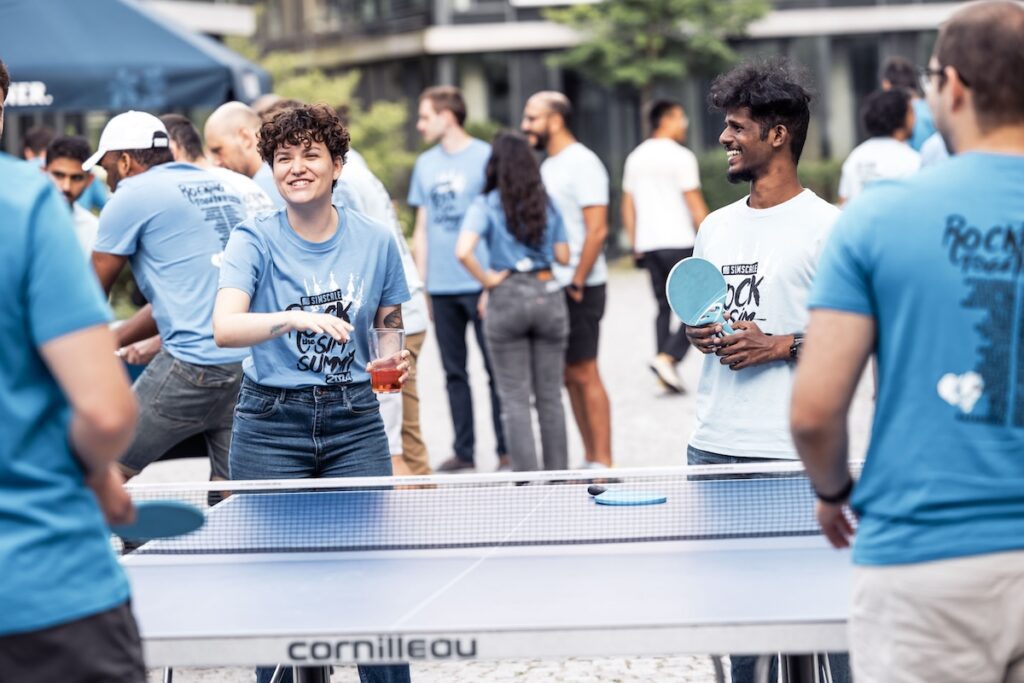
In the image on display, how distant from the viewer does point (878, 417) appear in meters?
2.76

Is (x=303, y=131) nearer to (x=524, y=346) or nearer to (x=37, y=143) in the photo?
(x=524, y=346)

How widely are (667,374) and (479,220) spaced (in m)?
4.24

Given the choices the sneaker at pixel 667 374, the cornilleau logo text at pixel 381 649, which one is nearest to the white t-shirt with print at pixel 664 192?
the sneaker at pixel 667 374

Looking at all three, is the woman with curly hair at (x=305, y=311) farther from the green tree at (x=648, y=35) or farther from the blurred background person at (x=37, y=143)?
the green tree at (x=648, y=35)

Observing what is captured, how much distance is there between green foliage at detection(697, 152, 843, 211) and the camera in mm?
29641

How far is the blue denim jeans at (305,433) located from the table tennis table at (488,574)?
0.26 m

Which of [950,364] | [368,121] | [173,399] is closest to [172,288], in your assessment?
[173,399]

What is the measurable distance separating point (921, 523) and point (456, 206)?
6812mm

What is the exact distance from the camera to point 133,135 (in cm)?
621

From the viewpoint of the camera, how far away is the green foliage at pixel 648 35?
30766 mm

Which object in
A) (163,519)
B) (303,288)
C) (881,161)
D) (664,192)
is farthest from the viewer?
(664,192)

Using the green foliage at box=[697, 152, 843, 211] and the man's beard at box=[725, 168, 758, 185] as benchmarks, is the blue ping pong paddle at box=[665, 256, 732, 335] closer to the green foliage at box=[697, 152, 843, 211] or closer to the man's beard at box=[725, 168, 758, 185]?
the man's beard at box=[725, 168, 758, 185]

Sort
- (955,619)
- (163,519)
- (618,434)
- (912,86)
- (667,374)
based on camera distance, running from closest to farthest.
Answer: (955,619)
(163,519)
(618,434)
(912,86)
(667,374)

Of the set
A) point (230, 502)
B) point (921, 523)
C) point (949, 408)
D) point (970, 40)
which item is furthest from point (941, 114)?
point (230, 502)
